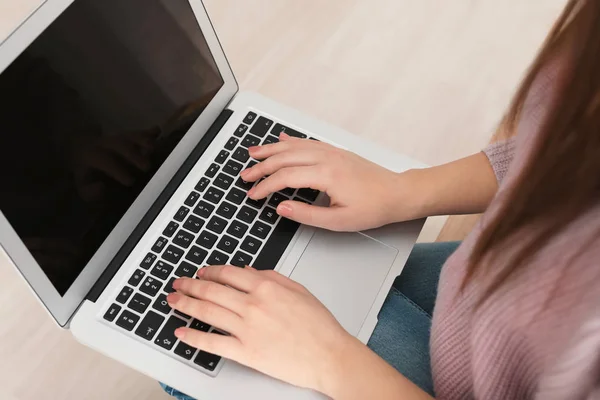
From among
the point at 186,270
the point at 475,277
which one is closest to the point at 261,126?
the point at 186,270

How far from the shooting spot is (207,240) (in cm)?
67

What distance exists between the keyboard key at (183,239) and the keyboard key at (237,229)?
1.8 inches

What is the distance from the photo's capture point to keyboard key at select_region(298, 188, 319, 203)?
711 millimetres

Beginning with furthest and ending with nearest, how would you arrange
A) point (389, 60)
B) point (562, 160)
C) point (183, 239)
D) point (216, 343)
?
1. point (389, 60)
2. point (183, 239)
3. point (216, 343)
4. point (562, 160)

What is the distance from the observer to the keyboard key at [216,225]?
681 mm

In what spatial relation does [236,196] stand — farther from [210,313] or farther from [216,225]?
[210,313]

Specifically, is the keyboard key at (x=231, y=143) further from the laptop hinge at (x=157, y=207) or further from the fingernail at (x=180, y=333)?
the fingernail at (x=180, y=333)

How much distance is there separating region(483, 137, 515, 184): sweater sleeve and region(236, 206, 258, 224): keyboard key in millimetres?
290

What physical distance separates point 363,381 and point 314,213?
19 centimetres

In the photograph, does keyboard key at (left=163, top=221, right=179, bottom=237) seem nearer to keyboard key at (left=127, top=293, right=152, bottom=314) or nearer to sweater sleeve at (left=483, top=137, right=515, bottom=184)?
keyboard key at (left=127, top=293, right=152, bottom=314)

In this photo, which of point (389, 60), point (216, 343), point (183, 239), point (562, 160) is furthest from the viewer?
point (389, 60)

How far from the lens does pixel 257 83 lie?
1.17 m

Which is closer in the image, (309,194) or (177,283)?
(177,283)

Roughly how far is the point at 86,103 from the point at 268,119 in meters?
0.25
